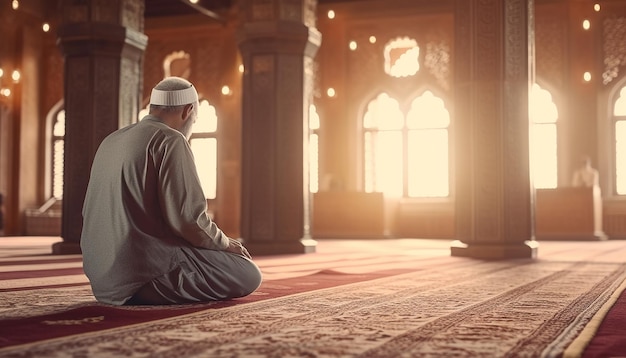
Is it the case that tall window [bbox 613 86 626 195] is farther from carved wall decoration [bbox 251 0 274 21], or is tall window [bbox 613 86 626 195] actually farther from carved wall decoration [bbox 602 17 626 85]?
carved wall decoration [bbox 251 0 274 21]

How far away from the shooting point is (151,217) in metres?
3.39

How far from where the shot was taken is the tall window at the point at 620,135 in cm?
1466

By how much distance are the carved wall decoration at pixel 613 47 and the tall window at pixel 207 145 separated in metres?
7.53

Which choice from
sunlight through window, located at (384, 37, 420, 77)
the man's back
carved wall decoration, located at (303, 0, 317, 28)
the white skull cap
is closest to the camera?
the man's back

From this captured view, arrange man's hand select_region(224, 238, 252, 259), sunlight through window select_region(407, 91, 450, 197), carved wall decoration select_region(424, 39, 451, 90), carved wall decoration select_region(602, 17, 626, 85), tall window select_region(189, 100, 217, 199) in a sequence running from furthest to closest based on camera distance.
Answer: tall window select_region(189, 100, 217, 199), sunlight through window select_region(407, 91, 450, 197), carved wall decoration select_region(424, 39, 451, 90), carved wall decoration select_region(602, 17, 626, 85), man's hand select_region(224, 238, 252, 259)

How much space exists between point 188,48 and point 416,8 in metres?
4.66

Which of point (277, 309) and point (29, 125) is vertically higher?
point (29, 125)

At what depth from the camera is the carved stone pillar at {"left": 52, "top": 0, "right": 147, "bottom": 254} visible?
27.3ft

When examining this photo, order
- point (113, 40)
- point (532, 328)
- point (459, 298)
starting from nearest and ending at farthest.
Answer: point (532, 328), point (459, 298), point (113, 40)

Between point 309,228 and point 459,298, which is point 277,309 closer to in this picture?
point 459,298

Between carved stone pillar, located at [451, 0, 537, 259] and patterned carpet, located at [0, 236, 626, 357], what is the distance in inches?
88.5

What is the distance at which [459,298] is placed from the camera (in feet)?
12.8

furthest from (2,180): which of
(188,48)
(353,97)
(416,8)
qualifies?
(416,8)

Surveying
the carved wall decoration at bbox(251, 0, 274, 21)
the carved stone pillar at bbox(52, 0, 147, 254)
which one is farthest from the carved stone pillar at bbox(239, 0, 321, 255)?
the carved stone pillar at bbox(52, 0, 147, 254)
